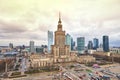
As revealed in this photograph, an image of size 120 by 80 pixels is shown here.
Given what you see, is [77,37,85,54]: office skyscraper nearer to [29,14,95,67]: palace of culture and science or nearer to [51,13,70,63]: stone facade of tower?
[29,14,95,67]: palace of culture and science

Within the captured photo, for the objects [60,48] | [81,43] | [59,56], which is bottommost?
[59,56]

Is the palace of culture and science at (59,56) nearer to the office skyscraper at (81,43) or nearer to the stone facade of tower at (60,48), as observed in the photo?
the stone facade of tower at (60,48)

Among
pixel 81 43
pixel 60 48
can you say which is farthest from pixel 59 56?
pixel 81 43

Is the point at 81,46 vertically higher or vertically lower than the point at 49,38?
lower

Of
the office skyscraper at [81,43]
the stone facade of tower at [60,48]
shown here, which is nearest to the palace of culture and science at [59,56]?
the stone facade of tower at [60,48]

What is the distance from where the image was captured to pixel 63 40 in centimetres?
2669

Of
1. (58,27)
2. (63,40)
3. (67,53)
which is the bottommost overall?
(67,53)

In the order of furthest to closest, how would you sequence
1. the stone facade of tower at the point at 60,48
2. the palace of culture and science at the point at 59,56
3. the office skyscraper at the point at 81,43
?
the office skyscraper at the point at 81,43, the stone facade of tower at the point at 60,48, the palace of culture and science at the point at 59,56

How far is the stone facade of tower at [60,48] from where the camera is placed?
25.1 metres

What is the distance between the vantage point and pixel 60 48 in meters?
26.0

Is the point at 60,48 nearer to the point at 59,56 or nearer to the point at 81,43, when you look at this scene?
the point at 59,56

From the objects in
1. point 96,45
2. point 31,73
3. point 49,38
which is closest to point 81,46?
point 49,38

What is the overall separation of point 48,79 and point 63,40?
1330cm

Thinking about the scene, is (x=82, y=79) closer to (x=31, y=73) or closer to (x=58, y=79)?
(x=58, y=79)
